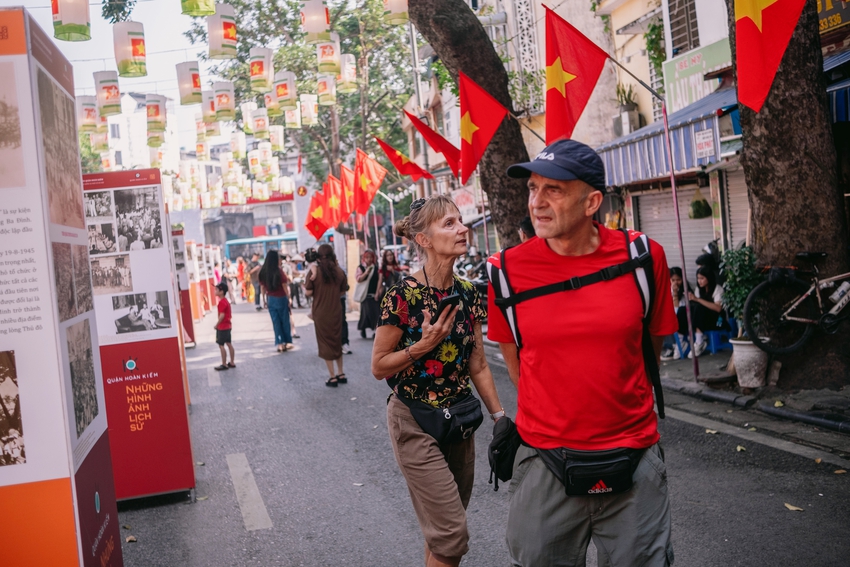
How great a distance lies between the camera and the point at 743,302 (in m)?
8.71

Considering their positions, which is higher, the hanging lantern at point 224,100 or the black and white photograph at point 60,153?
the hanging lantern at point 224,100

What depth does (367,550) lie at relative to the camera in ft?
16.9

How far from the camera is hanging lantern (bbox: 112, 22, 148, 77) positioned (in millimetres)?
12102

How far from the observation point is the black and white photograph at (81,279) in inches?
138

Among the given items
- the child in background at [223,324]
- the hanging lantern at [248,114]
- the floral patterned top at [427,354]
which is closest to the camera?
the floral patterned top at [427,354]

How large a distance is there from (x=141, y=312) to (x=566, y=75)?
5.21 m

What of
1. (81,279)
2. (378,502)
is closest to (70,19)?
(378,502)

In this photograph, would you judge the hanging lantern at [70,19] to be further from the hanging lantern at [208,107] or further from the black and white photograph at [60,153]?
the hanging lantern at [208,107]

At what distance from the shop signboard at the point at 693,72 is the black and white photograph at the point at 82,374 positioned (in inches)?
462

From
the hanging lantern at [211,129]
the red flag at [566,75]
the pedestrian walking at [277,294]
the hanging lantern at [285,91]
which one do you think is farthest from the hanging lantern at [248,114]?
the red flag at [566,75]

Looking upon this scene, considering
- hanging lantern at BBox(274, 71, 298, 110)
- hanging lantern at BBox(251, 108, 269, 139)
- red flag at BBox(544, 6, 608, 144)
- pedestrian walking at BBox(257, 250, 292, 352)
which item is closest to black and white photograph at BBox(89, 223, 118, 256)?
red flag at BBox(544, 6, 608, 144)

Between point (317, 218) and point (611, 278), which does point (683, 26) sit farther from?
point (611, 278)

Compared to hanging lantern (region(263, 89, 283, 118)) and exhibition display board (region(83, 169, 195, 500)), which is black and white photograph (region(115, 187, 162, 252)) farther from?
hanging lantern (region(263, 89, 283, 118))

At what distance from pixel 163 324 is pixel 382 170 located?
1439cm
